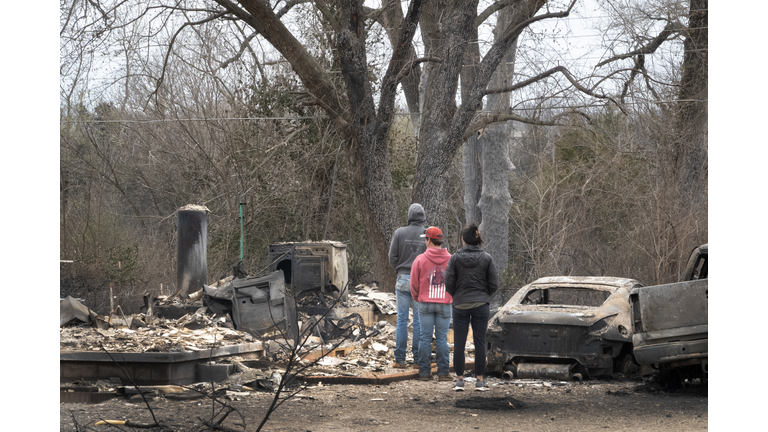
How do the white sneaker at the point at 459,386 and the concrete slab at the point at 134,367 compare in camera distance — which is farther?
the concrete slab at the point at 134,367

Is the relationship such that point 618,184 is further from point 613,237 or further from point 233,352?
point 233,352

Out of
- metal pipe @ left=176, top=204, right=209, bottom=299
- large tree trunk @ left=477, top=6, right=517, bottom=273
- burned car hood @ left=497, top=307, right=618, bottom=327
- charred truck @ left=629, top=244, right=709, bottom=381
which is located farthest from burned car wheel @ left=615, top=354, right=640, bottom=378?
large tree trunk @ left=477, top=6, right=517, bottom=273

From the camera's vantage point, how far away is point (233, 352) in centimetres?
906

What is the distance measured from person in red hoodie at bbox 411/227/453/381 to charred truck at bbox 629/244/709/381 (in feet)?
7.16

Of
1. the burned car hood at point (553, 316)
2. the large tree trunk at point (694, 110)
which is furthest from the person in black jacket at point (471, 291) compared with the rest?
the large tree trunk at point (694, 110)

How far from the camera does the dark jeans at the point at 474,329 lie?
7.96 metres

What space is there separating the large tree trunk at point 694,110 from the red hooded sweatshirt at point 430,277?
9.20 m

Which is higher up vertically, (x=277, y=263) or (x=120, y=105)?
(x=120, y=105)

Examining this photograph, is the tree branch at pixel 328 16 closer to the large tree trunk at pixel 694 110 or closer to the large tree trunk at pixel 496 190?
the large tree trunk at pixel 496 190

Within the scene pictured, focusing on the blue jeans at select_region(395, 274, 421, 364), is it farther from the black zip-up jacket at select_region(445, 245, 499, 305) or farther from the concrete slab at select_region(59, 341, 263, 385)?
the concrete slab at select_region(59, 341, 263, 385)

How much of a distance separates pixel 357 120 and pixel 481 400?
25.3 feet

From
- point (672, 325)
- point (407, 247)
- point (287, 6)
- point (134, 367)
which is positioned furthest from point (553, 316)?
point (287, 6)

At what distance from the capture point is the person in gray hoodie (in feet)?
30.7

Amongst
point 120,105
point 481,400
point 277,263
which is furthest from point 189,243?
point 120,105
